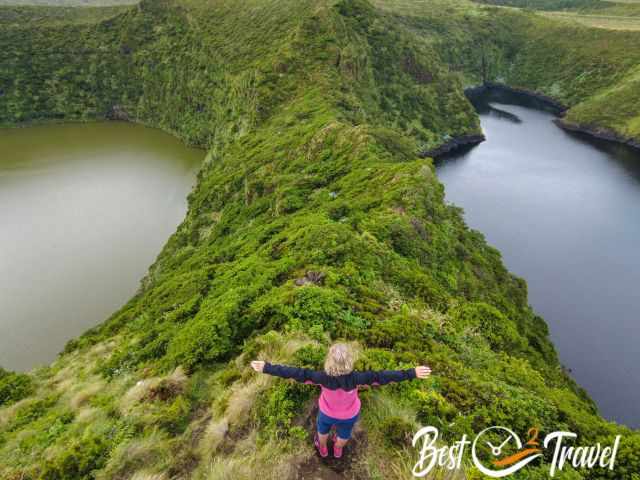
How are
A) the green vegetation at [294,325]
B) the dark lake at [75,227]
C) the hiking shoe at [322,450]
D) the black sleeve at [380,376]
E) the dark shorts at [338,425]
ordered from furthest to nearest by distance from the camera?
the dark lake at [75,227] < the green vegetation at [294,325] < the hiking shoe at [322,450] < the dark shorts at [338,425] < the black sleeve at [380,376]

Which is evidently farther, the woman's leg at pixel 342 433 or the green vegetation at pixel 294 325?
the green vegetation at pixel 294 325

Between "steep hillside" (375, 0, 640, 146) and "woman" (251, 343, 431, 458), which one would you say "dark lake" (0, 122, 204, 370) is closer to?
"woman" (251, 343, 431, 458)

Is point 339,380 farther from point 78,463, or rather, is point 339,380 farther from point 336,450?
point 78,463

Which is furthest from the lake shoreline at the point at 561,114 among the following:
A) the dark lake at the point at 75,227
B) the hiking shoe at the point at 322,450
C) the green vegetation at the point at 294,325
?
the hiking shoe at the point at 322,450

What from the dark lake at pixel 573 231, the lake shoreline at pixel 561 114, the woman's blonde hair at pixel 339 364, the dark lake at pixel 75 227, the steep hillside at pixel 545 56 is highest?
the steep hillside at pixel 545 56

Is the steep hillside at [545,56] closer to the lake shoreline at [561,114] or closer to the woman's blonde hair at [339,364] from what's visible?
the lake shoreline at [561,114]

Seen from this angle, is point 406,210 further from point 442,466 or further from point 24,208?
point 24,208

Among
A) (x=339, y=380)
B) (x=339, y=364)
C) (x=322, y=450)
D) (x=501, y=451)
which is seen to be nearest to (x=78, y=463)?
(x=322, y=450)
